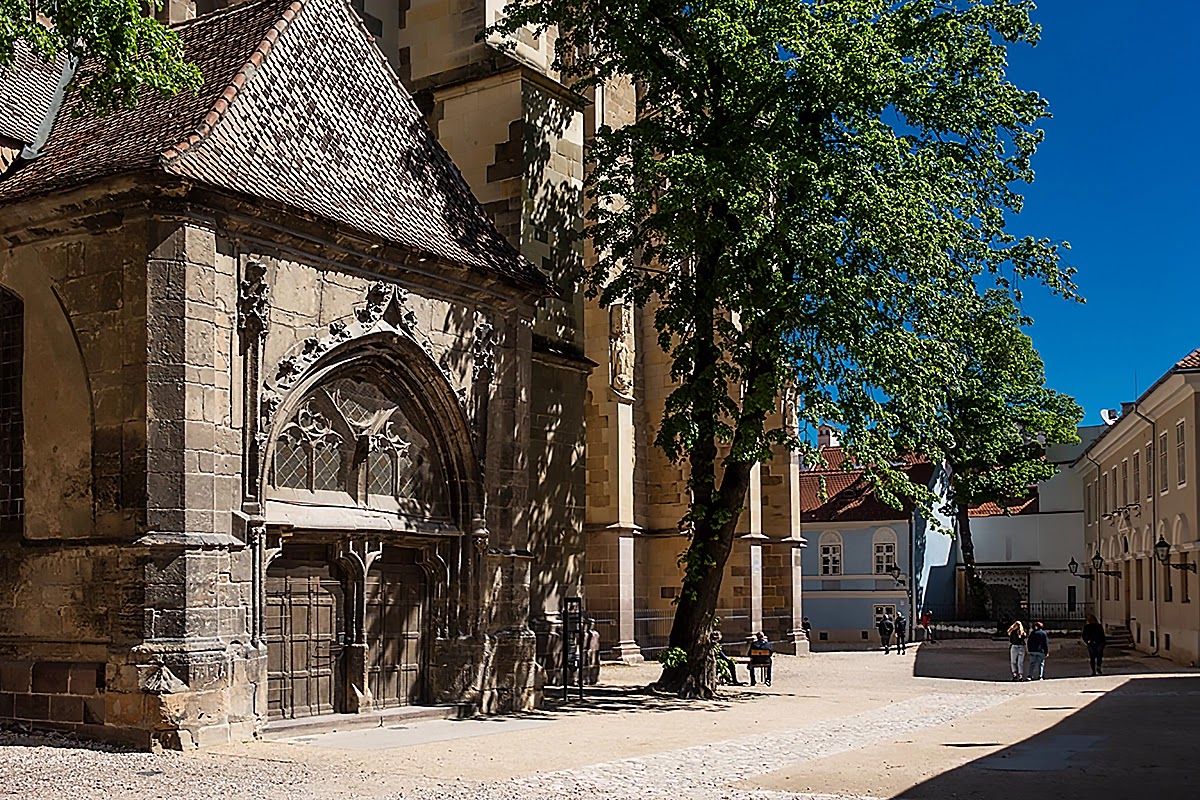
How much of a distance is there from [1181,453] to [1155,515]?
4.09 metres

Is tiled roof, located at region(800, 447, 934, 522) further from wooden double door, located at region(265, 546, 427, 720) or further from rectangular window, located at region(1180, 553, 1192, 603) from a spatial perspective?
wooden double door, located at region(265, 546, 427, 720)

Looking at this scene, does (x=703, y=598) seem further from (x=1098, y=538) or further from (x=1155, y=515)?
(x=1098, y=538)

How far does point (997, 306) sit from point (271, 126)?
56.2ft

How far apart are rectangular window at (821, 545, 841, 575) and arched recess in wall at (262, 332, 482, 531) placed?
37037mm

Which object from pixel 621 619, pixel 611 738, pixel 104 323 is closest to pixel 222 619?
pixel 104 323

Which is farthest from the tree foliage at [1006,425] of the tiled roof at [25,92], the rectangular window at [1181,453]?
the tiled roof at [25,92]

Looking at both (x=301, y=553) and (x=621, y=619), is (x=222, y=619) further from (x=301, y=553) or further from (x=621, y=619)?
(x=621, y=619)

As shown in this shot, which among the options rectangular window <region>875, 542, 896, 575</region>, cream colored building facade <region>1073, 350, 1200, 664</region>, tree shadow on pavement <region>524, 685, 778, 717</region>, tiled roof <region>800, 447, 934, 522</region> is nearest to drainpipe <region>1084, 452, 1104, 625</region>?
cream colored building facade <region>1073, 350, 1200, 664</region>

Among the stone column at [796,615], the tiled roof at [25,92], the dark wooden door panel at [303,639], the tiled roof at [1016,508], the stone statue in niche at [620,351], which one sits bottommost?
the stone column at [796,615]

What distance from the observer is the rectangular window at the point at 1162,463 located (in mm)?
33881

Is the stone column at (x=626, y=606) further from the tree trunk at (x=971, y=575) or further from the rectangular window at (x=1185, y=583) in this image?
the tree trunk at (x=971, y=575)

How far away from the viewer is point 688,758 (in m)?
13.8

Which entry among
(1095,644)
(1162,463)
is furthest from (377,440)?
(1162,463)

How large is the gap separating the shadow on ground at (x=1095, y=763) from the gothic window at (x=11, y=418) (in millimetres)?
9763
